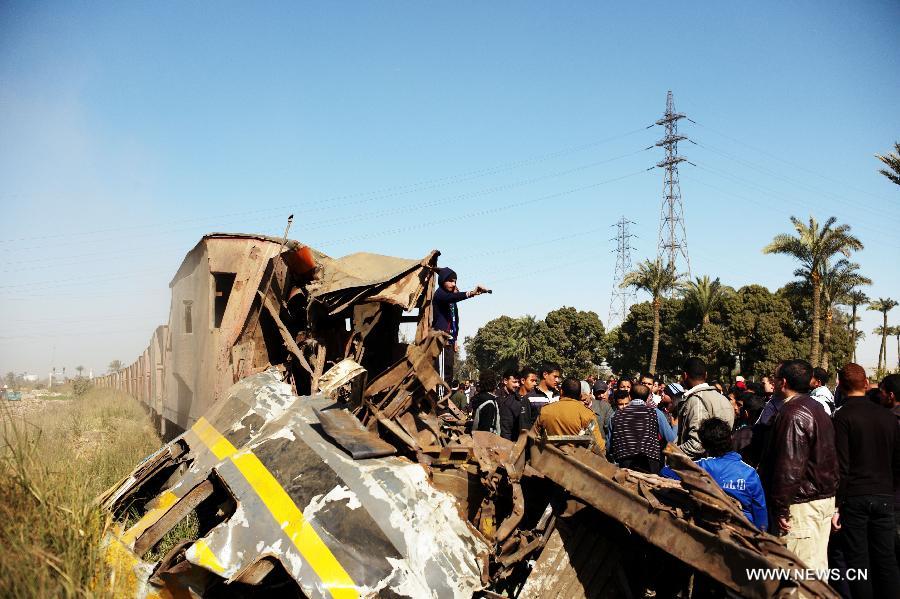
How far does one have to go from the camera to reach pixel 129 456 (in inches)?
340

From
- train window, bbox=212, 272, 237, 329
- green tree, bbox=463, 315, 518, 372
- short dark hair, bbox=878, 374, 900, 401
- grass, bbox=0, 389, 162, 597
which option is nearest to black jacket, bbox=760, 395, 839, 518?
short dark hair, bbox=878, 374, 900, 401

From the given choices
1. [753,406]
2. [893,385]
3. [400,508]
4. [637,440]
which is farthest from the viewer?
[753,406]

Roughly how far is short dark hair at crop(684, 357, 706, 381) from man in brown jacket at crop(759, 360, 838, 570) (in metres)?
1.85

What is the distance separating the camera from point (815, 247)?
94.1 feet

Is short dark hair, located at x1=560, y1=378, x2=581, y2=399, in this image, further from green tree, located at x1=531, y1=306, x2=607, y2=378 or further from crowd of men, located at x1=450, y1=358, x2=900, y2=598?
green tree, located at x1=531, y1=306, x2=607, y2=378

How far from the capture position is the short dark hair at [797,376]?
475 cm

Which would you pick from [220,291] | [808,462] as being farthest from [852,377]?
[220,291]

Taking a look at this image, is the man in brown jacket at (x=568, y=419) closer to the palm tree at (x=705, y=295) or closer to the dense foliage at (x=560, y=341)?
the palm tree at (x=705, y=295)

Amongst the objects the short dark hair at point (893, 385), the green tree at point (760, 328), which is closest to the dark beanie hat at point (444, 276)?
the short dark hair at point (893, 385)

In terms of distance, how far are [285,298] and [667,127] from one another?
158 ft

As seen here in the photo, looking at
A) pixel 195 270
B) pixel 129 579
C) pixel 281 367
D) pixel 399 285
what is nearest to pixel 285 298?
pixel 281 367

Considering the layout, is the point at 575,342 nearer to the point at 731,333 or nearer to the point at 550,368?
the point at 731,333

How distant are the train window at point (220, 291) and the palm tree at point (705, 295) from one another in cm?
3655

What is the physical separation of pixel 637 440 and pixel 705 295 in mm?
36652
